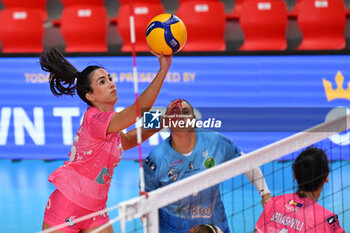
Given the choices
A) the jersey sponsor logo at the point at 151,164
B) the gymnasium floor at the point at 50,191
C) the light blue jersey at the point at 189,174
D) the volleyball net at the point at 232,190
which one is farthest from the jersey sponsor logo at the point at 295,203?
the gymnasium floor at the point at 50,191

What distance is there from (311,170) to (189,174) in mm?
854

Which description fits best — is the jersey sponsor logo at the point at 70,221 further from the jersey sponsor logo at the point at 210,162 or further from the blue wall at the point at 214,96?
the blue wall at the point at 214,96

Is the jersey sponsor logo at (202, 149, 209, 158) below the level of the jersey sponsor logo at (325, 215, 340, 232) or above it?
above

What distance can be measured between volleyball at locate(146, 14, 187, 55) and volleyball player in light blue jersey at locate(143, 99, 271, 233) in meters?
0.57

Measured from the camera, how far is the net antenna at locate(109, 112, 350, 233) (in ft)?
9.91

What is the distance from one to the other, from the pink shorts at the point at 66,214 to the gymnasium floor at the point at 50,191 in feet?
5.35

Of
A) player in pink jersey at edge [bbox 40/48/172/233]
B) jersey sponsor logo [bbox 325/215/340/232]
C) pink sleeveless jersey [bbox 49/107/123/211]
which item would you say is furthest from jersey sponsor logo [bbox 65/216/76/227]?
jersey sponsor logo [bbox 325/215/340/232]

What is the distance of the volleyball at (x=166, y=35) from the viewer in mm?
3746

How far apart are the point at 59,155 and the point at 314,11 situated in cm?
412

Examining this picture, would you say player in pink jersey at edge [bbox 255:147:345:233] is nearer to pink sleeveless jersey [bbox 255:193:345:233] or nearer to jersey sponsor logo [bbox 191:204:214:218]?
pink sleeveless jersey [bbox 255:193:345:233]

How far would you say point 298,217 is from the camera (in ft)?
12.1

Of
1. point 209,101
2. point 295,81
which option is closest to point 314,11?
point 295,81

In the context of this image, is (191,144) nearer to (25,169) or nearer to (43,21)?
(25,169)

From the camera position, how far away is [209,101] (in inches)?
299
